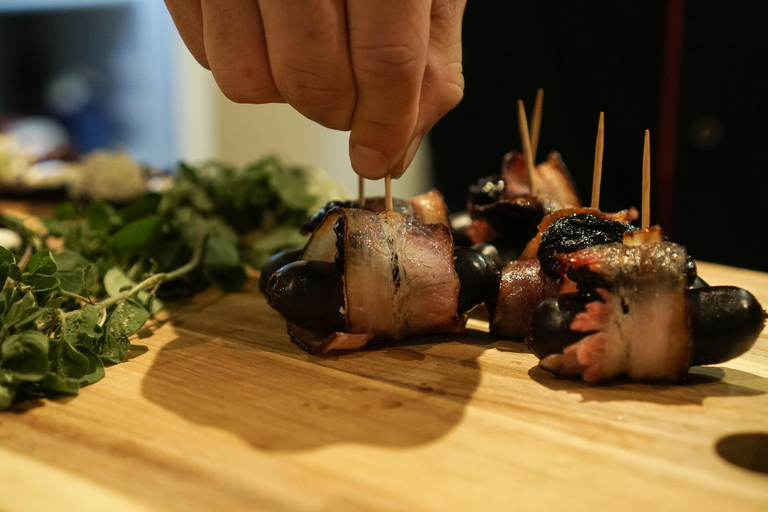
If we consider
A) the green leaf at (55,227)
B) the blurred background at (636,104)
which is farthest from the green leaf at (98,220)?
the blurred background at (636,104)

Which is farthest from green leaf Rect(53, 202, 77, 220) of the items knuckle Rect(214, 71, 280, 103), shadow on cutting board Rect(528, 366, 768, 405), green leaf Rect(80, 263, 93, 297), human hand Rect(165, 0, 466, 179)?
shadow on cutting board Rect(528, 366, 768, 405)

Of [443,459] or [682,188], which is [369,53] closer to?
[443,459]

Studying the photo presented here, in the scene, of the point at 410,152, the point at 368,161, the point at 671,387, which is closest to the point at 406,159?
the point at 410,152

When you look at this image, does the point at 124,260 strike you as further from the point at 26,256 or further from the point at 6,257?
the point at 6,257

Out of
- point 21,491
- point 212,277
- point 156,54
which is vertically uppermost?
point 156,54

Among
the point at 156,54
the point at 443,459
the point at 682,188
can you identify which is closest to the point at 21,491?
the point at 443,459

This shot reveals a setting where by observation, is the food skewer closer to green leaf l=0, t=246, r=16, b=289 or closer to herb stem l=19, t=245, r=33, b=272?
green leaf l=0, t=246, r=16, b=289
